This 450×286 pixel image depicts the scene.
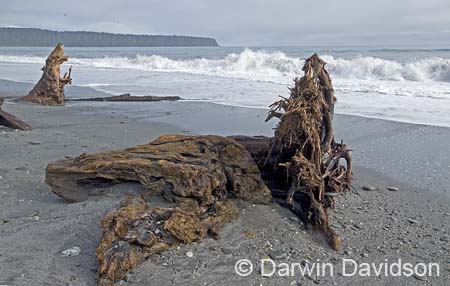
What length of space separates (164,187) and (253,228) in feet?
2.27

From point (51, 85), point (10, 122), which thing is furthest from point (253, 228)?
point (51, 85)

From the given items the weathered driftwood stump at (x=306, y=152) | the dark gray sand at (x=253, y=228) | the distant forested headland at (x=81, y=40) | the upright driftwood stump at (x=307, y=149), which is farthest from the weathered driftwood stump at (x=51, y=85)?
the distant forested headland at (x=81, y=40)

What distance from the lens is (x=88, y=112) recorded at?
1015 centimetres

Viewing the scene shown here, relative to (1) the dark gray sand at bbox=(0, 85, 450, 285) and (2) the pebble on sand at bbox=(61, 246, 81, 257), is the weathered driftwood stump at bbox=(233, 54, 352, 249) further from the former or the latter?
(2) the pebble on sand at bbox=(61, 246, 81, 257)

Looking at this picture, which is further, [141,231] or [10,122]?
[10,122]

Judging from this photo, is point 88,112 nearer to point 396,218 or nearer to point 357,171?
point 357,171

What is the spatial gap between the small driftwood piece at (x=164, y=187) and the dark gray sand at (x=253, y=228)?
10 cm

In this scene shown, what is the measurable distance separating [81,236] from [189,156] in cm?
100

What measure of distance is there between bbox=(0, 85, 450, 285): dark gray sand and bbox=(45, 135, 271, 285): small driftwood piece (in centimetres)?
10

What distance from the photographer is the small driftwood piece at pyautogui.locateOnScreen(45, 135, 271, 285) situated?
9.05 feet

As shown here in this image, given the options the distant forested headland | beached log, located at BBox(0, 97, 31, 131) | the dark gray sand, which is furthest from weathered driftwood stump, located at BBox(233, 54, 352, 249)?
the distant forested headland

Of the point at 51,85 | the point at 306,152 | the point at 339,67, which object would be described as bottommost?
the point at 306,152

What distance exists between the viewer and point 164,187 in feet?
10.9

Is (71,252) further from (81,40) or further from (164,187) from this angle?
(81,40)
